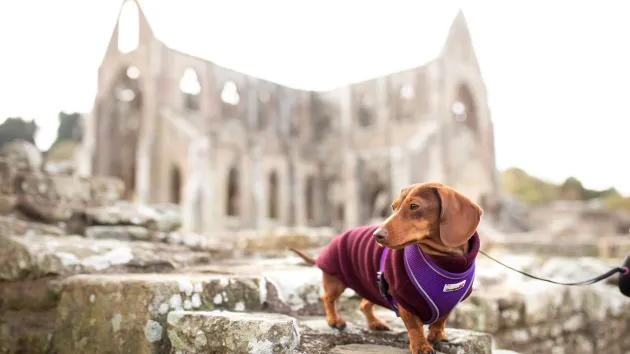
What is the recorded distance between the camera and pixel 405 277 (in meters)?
2.42

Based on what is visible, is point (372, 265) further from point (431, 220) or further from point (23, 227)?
point (23, 227)

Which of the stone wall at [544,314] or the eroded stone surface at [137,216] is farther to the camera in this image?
the eroded stone surface at [137,216]

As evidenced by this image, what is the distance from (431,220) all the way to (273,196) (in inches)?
922

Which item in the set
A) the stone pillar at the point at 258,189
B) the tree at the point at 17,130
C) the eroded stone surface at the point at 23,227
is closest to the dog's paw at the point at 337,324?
the eroded stone surface at the point at 23,227

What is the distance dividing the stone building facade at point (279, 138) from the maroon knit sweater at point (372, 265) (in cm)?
1492

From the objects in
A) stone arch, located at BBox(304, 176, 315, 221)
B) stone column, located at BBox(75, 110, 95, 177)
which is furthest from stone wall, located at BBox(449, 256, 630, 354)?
stone arch, located at BBox(304, 176, 315, 221)

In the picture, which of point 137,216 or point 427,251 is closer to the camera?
point 427,251

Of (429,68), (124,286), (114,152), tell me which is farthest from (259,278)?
(429,68)

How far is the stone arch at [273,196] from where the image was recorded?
24047 millimetres

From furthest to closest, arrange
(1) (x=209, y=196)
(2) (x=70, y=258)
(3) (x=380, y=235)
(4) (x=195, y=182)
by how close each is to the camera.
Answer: (1) (x=209, y=196) < (4) (x=195, y=182) < (2) (x=70, y=258) < (3) (x=380, y=235)

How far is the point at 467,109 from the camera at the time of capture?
2698 cm

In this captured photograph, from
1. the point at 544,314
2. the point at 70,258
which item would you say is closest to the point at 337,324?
the point at 70,258

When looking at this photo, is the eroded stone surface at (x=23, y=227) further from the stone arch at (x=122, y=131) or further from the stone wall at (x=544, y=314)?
the stone arch at (x=122, y=131)

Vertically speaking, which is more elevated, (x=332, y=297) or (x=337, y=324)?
(x=332, y=297)
